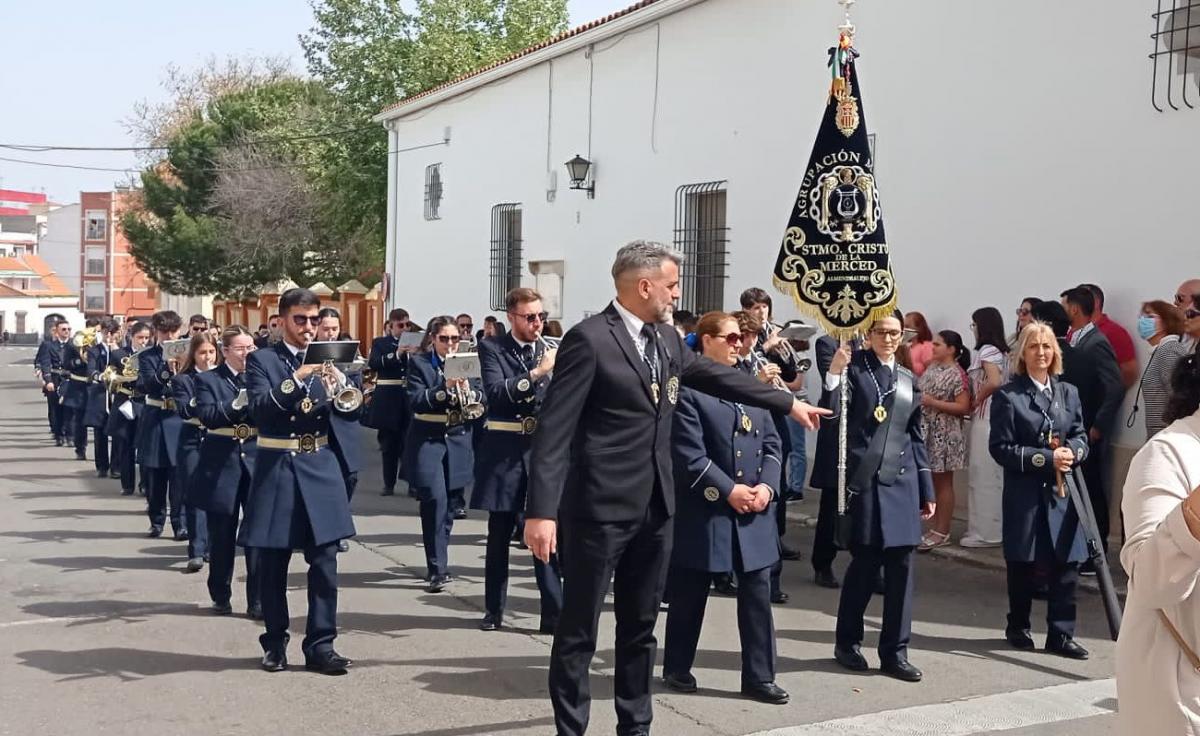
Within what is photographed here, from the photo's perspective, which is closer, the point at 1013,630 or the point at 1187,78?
the point at 1013,630

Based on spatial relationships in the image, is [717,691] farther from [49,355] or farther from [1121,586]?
[49,355]

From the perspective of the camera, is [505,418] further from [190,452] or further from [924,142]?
[924,142]

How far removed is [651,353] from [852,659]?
248 centimetres

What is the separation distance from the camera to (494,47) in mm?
28781

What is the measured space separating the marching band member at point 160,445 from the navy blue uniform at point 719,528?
5539 millimetres

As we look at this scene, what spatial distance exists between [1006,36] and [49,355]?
15.4 meters

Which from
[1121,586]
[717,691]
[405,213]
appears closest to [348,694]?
[717,691]

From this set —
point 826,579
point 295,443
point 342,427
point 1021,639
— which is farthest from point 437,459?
point 1021,639

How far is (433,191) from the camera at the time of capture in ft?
80.6

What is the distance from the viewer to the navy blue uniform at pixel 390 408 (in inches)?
552

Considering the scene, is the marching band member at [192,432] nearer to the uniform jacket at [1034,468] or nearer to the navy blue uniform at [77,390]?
the uniform jacket at [1034,468]

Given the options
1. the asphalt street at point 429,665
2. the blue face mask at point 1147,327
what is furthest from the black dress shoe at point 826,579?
the blue face mask at point 1147,327

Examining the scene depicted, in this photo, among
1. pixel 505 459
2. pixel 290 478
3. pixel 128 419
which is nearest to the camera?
pixel 290 478

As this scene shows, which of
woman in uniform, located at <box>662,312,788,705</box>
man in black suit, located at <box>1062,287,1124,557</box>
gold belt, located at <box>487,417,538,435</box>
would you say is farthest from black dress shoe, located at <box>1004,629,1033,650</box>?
gold belt, located at <box>487,417,538,435</box>
